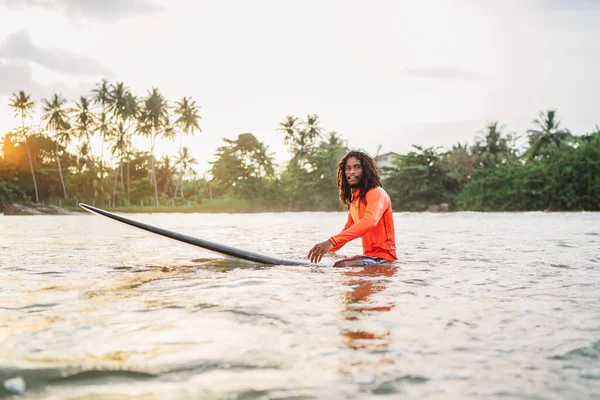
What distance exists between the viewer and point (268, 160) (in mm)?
55000

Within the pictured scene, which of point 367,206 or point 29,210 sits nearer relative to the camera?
point 367,206

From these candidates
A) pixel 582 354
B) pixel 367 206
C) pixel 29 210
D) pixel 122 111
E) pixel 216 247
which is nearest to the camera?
pixel 582 354

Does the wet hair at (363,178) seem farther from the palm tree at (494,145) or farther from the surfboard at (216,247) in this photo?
the palm tree at (494,145)

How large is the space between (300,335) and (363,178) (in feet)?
9.06

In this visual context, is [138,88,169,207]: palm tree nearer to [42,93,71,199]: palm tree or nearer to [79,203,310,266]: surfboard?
[42,93,71,199]: palm tree

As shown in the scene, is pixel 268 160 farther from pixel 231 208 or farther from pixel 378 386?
pixel 378 386

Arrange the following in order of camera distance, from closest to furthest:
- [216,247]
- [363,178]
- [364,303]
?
[364,303], [363,178], [216,247]

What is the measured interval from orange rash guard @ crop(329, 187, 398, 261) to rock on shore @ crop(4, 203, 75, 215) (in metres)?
33.4

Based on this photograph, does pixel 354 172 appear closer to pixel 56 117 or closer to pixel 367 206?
pixel 367 206

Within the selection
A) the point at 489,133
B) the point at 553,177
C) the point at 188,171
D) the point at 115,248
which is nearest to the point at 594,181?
the point at 553,177

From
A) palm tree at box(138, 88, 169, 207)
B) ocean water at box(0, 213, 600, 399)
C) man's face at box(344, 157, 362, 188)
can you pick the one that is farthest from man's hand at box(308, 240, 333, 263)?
palm tree at box(138, 88, 169, 207)

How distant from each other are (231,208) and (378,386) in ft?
161

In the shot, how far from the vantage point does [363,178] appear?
16.3 ft

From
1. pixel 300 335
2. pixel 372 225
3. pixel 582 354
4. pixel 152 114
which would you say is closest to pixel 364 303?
pixel 300 335
